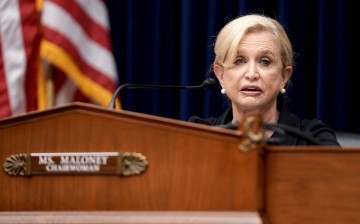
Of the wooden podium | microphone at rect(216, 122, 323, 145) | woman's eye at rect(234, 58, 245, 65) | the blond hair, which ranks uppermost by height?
the blond hair

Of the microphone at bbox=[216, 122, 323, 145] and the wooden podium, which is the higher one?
the microphone at bbox=[216, 122, 323, 145]

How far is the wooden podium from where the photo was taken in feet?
3.37

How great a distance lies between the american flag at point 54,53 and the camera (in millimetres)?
2383

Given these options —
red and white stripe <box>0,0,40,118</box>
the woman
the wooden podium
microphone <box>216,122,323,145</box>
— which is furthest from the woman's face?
red and white stripe <box>0,0,40,118</box>

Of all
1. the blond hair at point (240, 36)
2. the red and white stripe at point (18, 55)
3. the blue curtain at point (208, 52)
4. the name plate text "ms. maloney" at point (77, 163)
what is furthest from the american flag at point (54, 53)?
the name plate text "ms. maloney" at point (77, 163)

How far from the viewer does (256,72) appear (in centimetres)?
179

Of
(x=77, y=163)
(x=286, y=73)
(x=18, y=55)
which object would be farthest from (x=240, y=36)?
(x=18, y=55)

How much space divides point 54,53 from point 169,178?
141 cm

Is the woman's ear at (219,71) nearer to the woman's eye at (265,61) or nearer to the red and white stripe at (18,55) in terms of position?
the woman's eye at (265,61)

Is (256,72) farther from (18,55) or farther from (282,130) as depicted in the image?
(18,55)

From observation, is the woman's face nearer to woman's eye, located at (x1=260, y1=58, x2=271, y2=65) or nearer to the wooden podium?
woman's eye, located at (x1=260, y1=58, x2=271, y2=65)

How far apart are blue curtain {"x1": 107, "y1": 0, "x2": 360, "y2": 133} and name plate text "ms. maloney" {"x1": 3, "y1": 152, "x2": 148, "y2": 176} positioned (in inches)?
71.4

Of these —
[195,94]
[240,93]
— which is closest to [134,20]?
[195,94]

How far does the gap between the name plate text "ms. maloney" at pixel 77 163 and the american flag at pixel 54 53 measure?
1242mm
